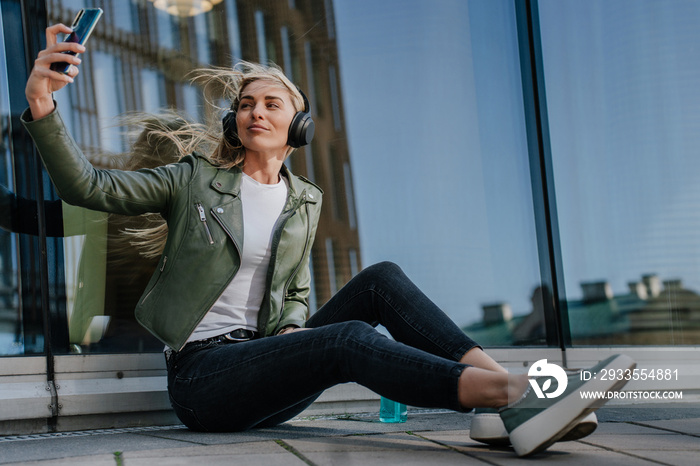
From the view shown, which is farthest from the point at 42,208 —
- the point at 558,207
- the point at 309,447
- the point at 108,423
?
the point at 558,207

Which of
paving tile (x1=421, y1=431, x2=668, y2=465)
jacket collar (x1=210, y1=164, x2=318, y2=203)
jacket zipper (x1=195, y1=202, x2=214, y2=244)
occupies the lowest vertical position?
paving tile (x1=421, y1=431, x2=668, y2=465)

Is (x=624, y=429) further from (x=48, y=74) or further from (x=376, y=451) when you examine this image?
(x=48, y=74)

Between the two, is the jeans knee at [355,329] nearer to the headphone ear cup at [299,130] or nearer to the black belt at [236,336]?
the black belt at [236,336]

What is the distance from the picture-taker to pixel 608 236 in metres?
3.81

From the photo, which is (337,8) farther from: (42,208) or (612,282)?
(612,282)

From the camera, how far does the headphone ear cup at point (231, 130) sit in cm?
265

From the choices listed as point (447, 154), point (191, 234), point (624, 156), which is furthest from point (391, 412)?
point (624, 156)

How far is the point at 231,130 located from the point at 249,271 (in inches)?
21.6

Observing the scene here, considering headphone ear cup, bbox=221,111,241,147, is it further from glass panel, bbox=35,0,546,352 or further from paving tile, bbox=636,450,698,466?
paving tile, bbox=636,450,698,466

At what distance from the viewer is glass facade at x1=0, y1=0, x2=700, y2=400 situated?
3623 mm

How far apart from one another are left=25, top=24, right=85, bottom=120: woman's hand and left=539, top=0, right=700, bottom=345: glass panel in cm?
266

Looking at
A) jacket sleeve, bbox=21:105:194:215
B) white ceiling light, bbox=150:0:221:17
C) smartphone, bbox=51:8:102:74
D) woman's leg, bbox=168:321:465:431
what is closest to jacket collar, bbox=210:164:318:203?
jacket sleeve, bbox=21:105:194:215

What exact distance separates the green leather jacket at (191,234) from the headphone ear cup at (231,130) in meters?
0.16

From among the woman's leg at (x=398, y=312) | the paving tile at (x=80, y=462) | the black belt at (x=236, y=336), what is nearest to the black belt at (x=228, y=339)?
the black belt at (x=236, y=336)
